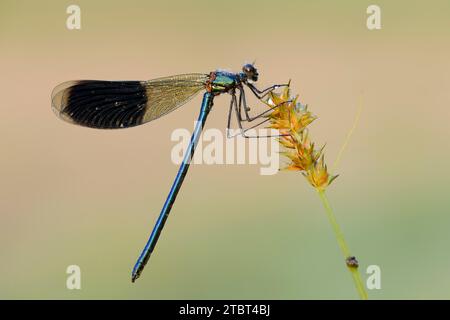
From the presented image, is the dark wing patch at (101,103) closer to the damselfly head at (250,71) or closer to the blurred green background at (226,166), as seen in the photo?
the damselfly head at (250,71)

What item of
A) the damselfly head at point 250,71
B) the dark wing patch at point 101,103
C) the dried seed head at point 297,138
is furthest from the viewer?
the dark wing patch at point 101,103

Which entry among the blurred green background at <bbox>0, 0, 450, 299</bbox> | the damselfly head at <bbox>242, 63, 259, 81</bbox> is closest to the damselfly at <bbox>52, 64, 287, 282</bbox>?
the damselfly head at <bbox>242, 63, 259, 81</bbox>

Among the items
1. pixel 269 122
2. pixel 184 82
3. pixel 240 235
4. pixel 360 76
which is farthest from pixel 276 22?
pixel 269 122

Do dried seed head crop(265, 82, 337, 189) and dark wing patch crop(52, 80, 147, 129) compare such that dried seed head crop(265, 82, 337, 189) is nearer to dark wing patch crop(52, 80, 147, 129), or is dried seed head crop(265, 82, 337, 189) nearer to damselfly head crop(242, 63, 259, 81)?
damselfly head crop(242, 63, 259, 81)

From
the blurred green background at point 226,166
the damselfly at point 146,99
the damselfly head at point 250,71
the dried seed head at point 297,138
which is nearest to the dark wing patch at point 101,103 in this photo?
the damselfly at point 146,99

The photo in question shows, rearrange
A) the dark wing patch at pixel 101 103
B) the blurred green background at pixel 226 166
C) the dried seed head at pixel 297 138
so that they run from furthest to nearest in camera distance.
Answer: the blurred green background at pixel 226 166 < the dark wing patch at pixel 101 103 < the dried seed head at pixel 297 138

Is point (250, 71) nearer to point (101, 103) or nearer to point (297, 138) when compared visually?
point (101, 103)

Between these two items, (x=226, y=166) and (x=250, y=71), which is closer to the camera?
(x=250, y=71)

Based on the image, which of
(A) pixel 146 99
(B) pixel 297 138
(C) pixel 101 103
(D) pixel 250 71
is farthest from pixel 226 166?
(B) pixel 297 138
